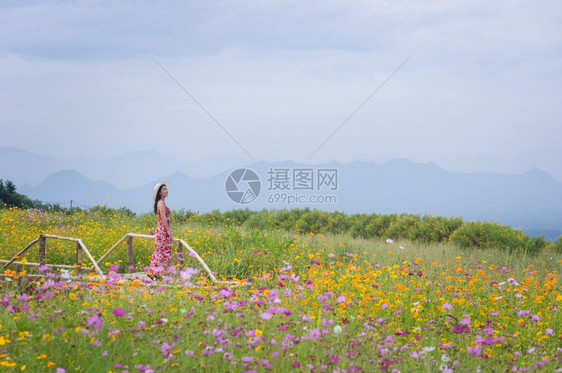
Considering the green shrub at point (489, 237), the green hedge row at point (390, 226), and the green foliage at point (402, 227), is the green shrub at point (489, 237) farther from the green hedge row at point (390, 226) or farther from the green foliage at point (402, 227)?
the green foliage at point (402, 227)

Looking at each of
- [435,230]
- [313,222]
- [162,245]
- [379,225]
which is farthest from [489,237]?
[162,245]

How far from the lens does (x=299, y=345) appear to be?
165 inches

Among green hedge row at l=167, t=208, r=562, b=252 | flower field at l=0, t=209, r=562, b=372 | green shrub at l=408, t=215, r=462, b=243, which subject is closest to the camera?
flower field at l=0, t=209, r=562, b=372

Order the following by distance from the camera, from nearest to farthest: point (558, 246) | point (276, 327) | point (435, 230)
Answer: point (276, 327), point (558, 246), point (435, 230)

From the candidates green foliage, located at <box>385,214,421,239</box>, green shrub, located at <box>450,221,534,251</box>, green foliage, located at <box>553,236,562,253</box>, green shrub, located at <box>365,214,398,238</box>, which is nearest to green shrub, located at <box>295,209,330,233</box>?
green shrub, located at <box>365,214,398,238</box>

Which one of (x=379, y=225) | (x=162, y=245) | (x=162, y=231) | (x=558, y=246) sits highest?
(x=162, y=231)

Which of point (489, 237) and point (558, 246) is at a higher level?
point (489, 237)

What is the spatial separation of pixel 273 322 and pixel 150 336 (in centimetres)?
102

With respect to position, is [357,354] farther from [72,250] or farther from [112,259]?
[72,250]

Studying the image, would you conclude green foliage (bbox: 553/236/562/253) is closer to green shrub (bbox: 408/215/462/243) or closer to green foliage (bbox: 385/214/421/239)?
green shrub (bbox: 408/215/462/243)

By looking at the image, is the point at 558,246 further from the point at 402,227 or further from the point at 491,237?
the point at 402,227

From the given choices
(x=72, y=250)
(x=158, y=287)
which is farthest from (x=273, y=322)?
(x=72, y=250)

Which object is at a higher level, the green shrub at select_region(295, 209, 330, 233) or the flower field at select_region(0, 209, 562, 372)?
the flower field at select_region(0, 209, 562, 372)

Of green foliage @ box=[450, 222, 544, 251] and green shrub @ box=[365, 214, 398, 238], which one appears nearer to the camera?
green foliage @ box=[450, 222, 544, 251]
